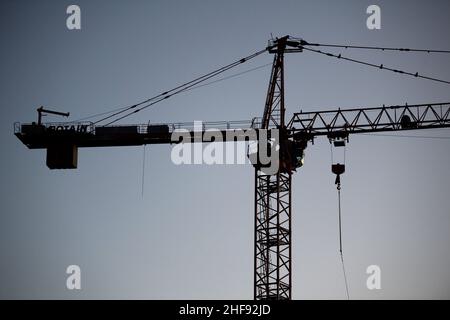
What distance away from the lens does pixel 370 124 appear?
2132 inches

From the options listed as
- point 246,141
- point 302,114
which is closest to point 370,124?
point 302,114

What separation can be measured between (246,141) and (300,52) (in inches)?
369

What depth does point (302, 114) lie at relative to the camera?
181 ft
